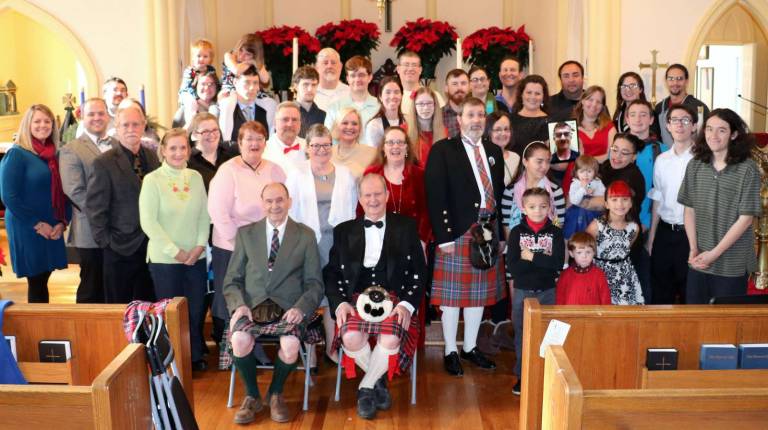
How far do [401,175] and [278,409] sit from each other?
4.50ft

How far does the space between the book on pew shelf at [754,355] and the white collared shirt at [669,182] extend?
1474mm

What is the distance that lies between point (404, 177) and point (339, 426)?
135 centimetres

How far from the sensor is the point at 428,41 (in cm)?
850

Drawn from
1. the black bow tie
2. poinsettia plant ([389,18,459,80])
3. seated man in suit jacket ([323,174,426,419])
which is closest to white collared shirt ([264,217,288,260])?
seated man in suit jacket ([323,174,426,419])

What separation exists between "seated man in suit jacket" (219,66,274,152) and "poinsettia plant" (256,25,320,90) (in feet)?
8.49

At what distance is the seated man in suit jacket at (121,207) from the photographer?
460 cm

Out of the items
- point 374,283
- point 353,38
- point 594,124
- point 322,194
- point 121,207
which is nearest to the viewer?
point 374,283

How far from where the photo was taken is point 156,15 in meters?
6.46

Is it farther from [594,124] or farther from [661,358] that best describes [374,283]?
[594,124]

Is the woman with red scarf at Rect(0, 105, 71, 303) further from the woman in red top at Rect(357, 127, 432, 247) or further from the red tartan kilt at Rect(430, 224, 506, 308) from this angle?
the red tartan kilt at Rect(430, 224, 506, 308)

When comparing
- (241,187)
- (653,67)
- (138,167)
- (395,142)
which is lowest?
(241,187)

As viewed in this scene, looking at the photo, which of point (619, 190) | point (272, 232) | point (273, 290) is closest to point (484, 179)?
point (619, 190)

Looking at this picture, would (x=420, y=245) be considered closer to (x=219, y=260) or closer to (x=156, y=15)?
(x=219, y=260)

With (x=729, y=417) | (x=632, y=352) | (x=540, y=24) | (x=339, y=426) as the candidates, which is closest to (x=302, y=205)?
(x=339, y=426)
